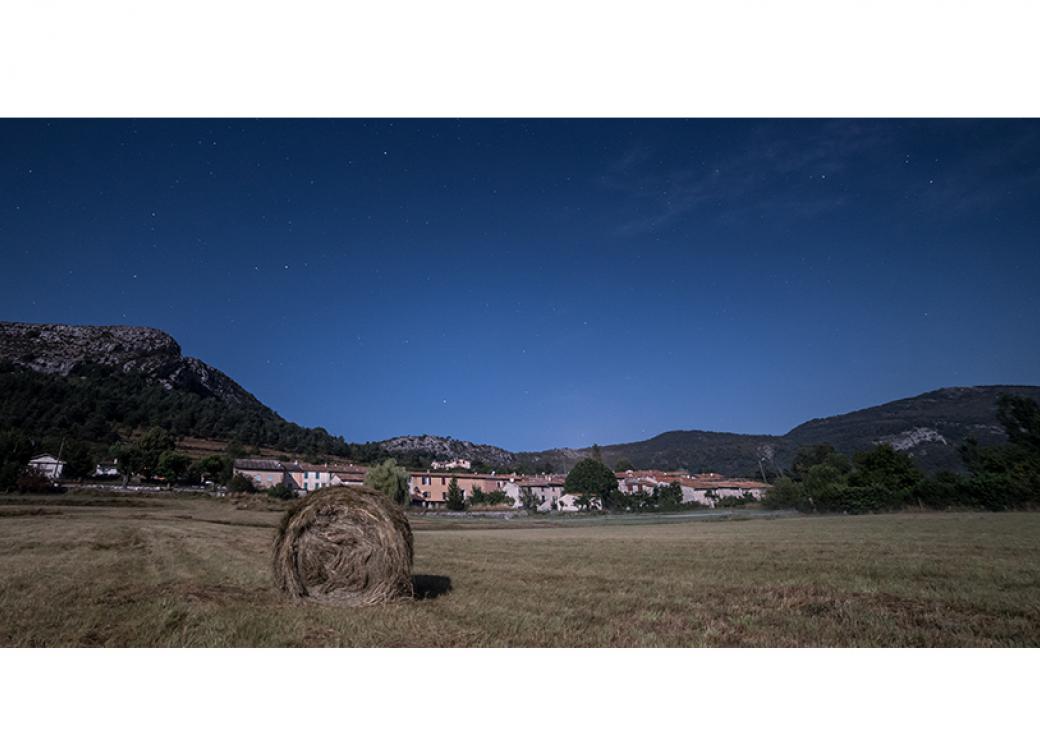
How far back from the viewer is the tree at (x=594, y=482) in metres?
72.1

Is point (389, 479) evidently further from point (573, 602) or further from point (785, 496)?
point (573, 602)

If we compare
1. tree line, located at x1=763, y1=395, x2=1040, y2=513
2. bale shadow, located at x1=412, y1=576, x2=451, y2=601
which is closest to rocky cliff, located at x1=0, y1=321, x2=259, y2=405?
tree line, located at x1=763, y1=395, x2=1040, y2=513

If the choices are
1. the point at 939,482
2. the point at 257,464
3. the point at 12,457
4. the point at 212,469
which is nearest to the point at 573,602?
the point at 939,482

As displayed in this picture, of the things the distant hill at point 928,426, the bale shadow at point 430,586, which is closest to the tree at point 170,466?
the bale shadow at point 430,586

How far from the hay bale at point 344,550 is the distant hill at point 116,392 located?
7184cm

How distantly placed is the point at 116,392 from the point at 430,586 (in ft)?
318

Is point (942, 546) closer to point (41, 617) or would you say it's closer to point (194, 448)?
point (41, 617)

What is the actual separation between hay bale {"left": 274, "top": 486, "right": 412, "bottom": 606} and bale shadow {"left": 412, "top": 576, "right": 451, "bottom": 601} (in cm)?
37

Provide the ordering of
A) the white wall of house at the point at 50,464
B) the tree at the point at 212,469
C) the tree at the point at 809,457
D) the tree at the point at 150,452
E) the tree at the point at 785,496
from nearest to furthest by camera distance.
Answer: the tree at the point at 785,496, the white wall of house at the point at 50,464, the tree at the point at 150,452, the tree at the point at 212,469, the tree at the point at 809,457

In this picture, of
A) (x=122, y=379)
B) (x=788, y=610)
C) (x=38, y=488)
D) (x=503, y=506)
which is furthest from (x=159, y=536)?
(x=122, y=379)

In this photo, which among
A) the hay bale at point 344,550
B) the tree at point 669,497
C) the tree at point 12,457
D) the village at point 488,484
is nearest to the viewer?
the hay bale at point 344,550

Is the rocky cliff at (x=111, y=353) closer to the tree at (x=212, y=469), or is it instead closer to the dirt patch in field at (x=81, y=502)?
the tree at (x=212, y=469)

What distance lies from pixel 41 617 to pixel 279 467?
77.2 m

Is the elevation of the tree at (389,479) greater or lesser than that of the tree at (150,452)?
lesser
